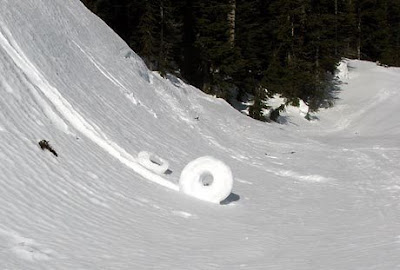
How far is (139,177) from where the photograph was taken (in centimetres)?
983

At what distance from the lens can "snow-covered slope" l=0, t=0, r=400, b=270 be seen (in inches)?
239

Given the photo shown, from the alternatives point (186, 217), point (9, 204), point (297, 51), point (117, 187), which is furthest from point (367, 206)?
point (297, 51)

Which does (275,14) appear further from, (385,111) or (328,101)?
(385,111)

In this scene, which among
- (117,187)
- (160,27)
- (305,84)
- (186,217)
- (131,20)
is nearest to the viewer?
(186,217)

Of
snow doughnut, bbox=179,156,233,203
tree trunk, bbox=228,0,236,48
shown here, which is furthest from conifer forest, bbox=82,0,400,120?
snow doughnut, bbox=179,156,233,203

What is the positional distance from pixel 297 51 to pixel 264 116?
24.2ft

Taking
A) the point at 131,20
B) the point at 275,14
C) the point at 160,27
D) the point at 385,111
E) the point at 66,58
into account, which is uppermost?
the point at 275,14

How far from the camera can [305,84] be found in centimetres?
2883

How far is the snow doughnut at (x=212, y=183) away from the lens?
951 centimetres

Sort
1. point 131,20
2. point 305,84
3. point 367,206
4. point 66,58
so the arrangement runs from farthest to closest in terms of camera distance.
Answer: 1. point 305,84
2. point 131,20
3. point 66,58
4. point 367,206

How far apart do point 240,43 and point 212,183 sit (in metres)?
17.5

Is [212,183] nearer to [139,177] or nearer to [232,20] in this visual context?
[139,177]

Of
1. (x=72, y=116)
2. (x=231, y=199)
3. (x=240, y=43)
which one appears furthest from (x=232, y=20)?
(x=231, y=199)

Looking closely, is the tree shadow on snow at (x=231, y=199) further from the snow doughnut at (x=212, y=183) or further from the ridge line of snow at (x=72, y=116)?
the ridge line of snow at (x=72, y=116)
